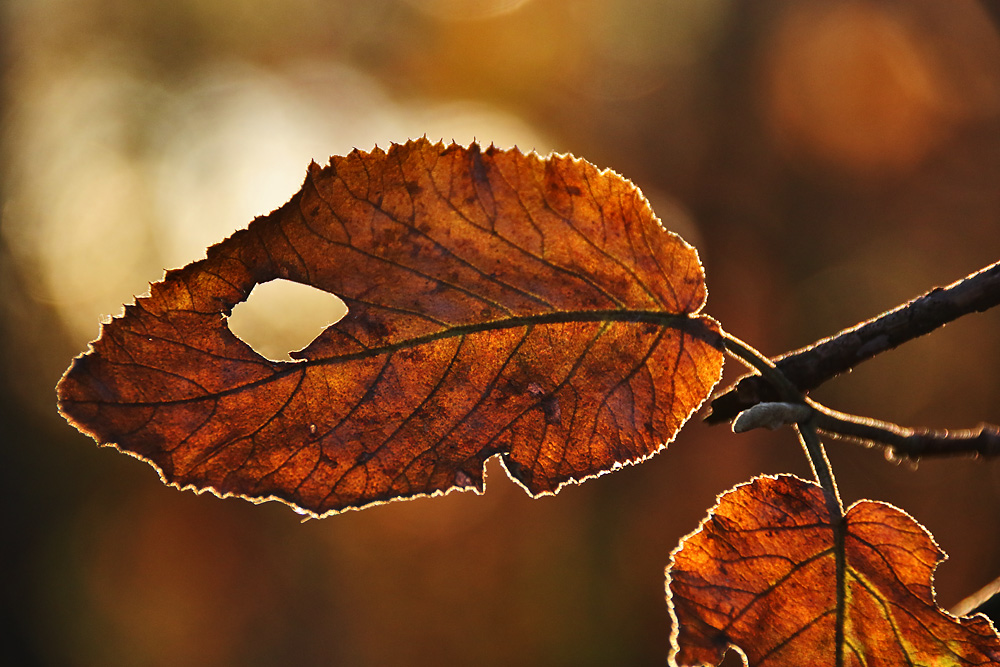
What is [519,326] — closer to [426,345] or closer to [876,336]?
[426,345]

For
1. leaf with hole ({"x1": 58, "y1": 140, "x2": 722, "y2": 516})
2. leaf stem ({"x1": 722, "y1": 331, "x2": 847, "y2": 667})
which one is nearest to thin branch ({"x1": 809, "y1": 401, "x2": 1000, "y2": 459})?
leaf stem ({"x1": 722, "y1": 331, "x2": 847, "y2": 667})

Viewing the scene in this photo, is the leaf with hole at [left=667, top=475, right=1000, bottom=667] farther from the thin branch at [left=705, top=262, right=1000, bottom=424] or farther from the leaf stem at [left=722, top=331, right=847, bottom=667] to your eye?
the thin branch at [left=705, top=262, right=1000, bottom=424]

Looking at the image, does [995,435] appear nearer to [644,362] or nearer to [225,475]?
[644,362]

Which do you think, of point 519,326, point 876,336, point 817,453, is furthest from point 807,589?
point 519,326

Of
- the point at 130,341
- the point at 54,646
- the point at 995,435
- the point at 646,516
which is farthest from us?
the point at 646,516

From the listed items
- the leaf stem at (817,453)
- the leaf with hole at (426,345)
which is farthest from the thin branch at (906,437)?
the leaf with hole at (426,345)

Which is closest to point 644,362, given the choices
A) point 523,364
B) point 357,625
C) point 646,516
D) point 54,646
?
point 523,364
